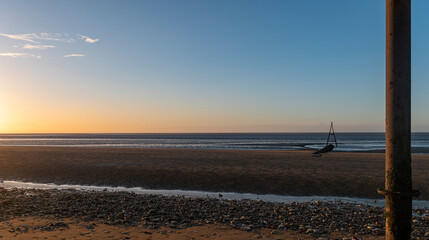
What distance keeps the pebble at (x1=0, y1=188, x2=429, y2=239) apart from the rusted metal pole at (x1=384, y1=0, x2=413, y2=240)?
195 inches

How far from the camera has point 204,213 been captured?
11.5 meters

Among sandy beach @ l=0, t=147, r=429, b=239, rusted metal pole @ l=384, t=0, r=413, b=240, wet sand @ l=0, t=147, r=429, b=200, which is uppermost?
rusted metal pole @ l=384, t=0, r=413, b=240

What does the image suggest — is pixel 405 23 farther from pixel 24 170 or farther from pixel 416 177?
pixel 24 170

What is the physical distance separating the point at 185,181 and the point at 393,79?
59.2 feet

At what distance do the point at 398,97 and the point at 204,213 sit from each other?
8465 millimetres

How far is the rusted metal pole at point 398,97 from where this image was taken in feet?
14.2

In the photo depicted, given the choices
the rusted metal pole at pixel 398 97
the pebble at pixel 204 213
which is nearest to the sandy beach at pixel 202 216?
the pebble at pixel 204 213

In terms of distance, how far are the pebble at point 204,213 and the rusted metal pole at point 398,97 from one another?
4960 mm

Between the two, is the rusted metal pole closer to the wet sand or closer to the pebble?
the pebble

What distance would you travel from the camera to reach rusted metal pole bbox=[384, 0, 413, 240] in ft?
14.2

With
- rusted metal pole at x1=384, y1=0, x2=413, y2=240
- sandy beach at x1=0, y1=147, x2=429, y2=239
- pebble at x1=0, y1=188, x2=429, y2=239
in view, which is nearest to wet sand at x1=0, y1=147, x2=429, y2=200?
sandy beach at x1=0, y1=147, x2=429, y2=239

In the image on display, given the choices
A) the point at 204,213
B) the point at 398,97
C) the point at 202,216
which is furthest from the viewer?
the point at 204,213

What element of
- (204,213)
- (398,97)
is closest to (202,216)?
(204,213)

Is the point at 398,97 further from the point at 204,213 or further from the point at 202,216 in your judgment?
the point at 204,213
